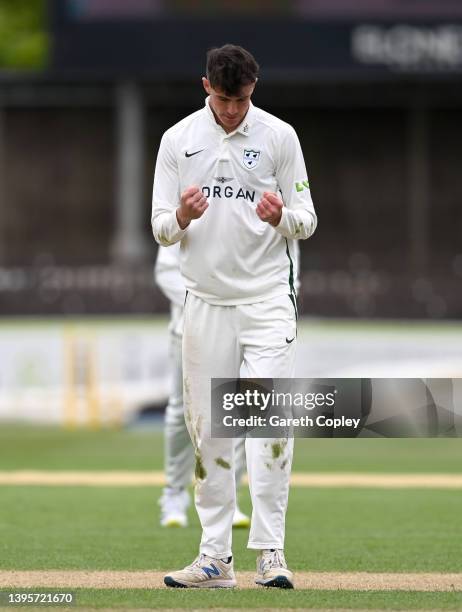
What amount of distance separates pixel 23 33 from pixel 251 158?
35986 mm

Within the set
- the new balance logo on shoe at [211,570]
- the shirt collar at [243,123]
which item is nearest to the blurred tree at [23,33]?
the shirt collar at [243,123]

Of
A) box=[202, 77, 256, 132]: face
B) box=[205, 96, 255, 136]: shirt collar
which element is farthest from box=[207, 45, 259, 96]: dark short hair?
box=[205, 96, 255, 136]: shirt collar

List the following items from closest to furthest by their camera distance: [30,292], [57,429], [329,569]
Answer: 1. [329,569]
2. [57,429]
3. [30,292]

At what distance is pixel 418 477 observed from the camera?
11.8m

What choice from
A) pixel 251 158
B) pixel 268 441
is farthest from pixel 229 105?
pixel 268 441

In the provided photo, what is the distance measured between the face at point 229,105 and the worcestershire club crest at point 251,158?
0.38ft

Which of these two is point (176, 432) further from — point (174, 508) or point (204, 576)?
point (204, 576)

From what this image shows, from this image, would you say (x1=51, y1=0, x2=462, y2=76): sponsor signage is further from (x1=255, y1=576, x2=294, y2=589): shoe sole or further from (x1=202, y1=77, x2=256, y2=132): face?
(x1=255, y1=576, x2=294, y2=589): shoe sole

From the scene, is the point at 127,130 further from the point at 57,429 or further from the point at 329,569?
the point at 329,569

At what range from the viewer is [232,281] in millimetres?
6199

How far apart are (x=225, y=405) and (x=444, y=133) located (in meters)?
22.8

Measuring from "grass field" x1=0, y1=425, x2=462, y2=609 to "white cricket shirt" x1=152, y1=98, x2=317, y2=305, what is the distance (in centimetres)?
126

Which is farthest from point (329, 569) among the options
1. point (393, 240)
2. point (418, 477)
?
point (393, 240)

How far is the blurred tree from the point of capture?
1582 inches
